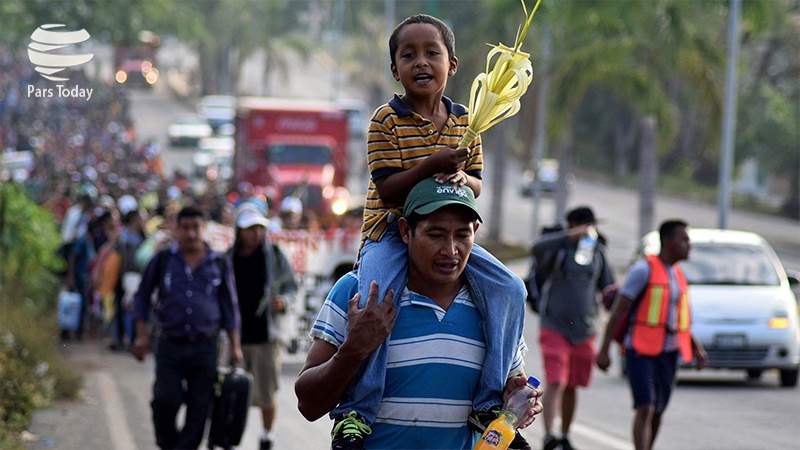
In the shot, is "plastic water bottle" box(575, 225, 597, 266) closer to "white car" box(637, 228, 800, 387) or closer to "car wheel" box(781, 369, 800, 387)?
"white car" box(637, 228, 800, 387)

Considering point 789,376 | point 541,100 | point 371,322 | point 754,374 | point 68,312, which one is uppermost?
point 541,100

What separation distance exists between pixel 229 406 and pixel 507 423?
5438 millimetres

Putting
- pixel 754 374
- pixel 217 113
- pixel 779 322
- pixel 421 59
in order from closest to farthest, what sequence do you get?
pixel 421 59, pixel 779 322, pixel 754 374, pixel 217 113

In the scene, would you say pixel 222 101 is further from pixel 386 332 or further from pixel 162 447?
pixel 386 332

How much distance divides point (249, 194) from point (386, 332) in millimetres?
20939

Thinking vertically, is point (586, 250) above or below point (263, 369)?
above

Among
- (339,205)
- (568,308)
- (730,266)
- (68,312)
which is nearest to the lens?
(568,308)

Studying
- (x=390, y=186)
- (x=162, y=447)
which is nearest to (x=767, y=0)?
(x=162, y=447)

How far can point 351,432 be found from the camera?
13.2ft

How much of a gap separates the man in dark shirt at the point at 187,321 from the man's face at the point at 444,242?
16.9 ft

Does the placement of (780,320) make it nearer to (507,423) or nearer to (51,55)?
(51,55)

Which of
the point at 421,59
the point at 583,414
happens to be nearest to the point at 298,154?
the point at 583,414

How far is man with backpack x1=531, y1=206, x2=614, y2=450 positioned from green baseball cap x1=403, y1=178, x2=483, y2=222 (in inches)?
253

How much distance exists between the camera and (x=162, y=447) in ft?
30.0
